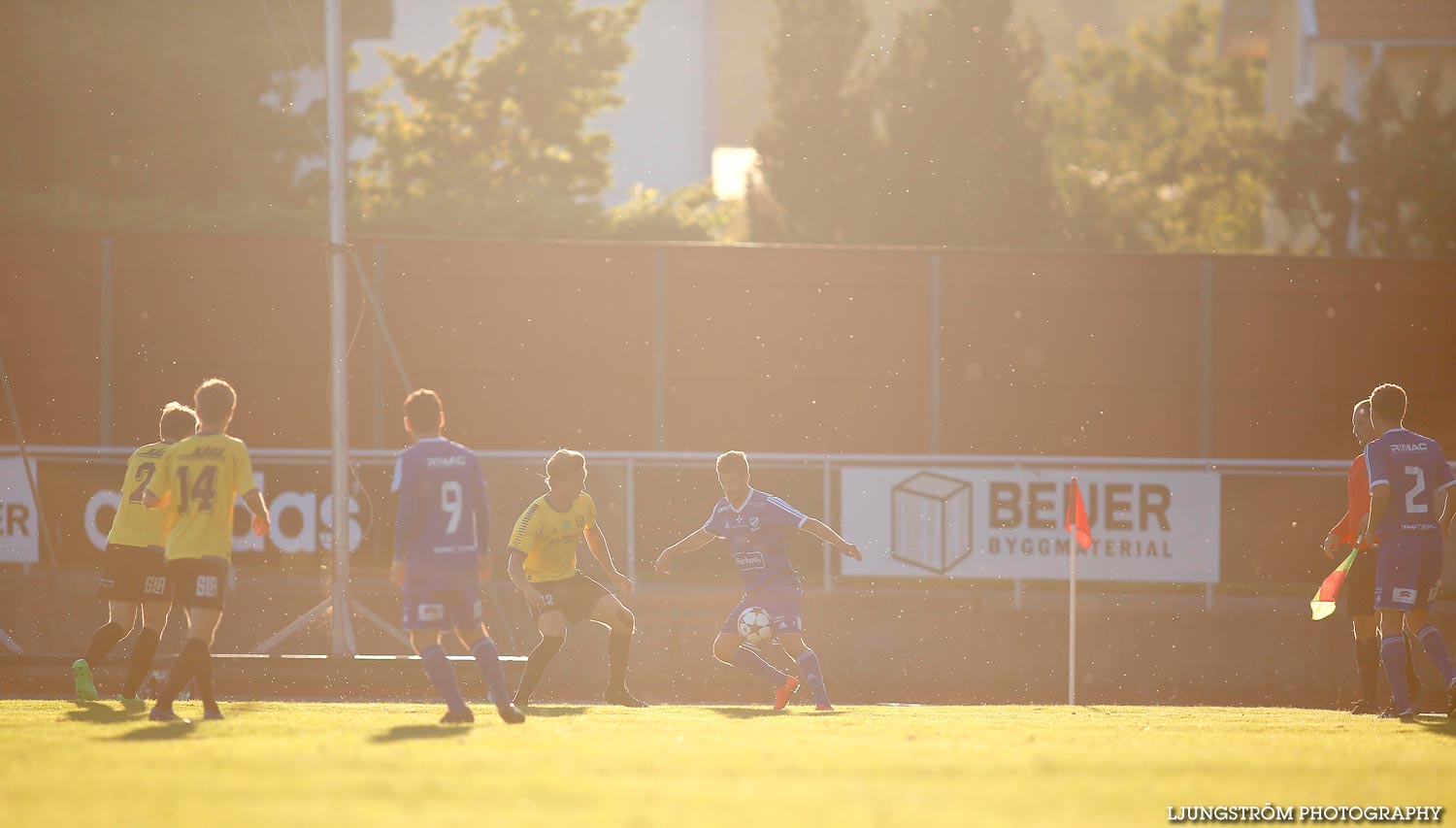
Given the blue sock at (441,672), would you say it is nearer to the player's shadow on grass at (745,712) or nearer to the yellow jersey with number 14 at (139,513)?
the player's shadow on grass at (745,712)

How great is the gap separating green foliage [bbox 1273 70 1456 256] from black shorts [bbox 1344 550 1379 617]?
54.6ft

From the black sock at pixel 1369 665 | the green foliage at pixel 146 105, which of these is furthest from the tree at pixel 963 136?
the black sock at pixel 1369 665

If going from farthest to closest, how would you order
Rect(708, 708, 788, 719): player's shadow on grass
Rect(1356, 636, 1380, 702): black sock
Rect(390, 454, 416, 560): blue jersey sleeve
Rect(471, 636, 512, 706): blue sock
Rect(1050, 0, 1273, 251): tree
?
Rect(1050, 0, 1273, 251): tree
Rect(1356, 636, 1380, 702): black sock
Rect(708, 708, 788, 719): player's shadow on grass
Rect(471, 636, 512, 706): blue sock
Rect(390, 454, 416, 560): blue jersey sleeve

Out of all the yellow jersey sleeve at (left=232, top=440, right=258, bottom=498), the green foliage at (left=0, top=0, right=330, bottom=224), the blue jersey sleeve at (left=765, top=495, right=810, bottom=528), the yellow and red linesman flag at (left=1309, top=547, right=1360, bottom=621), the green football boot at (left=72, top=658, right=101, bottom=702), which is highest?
the green foliage at (left=0, top=0, right=330, bottom=224)

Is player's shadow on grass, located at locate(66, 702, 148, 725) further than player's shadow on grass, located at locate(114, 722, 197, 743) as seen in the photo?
Yes

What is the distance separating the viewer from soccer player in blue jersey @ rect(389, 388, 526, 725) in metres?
9.69

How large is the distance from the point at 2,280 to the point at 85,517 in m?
7.27

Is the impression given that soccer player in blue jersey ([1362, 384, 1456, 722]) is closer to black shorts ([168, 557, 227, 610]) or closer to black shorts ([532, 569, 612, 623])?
black shorts ([532, 569, 612, 623])

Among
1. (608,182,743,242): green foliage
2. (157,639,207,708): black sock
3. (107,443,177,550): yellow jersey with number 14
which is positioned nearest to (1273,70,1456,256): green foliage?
(608,182,743,242): green foliage

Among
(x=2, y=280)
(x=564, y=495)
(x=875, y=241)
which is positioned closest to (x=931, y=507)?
(x=564, y=495)

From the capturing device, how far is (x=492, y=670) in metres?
9.81

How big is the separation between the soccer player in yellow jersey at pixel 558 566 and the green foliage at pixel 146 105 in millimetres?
15931

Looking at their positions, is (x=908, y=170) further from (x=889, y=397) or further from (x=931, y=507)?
(x=931, y=507)

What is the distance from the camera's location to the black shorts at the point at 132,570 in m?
11.8
